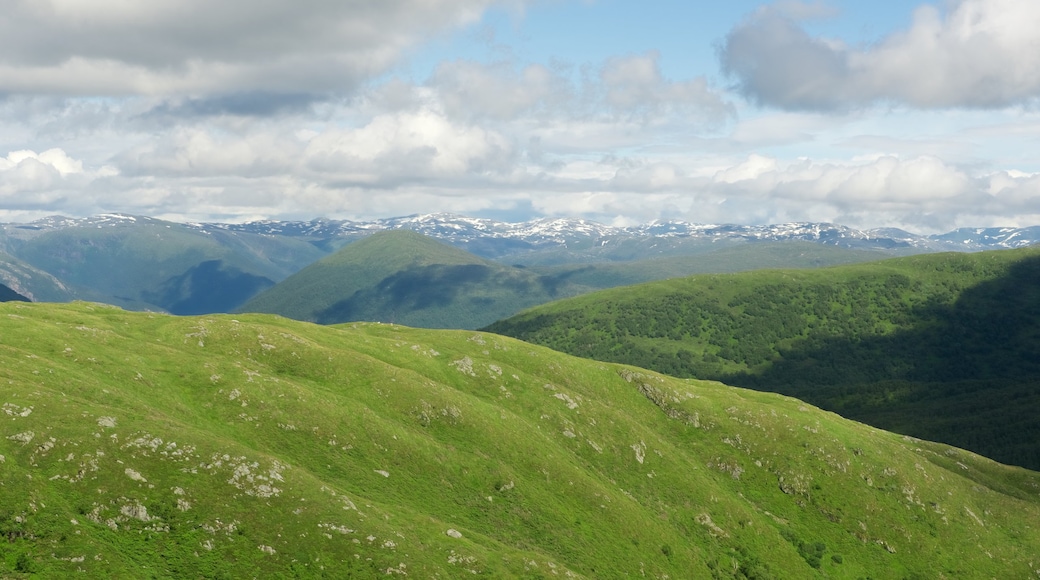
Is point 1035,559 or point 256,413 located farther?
point 1035,559

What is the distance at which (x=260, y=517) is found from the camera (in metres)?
66.7

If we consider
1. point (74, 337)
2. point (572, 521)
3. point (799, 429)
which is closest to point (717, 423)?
point (799, 429)

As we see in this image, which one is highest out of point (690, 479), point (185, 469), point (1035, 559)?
point (185, 469)

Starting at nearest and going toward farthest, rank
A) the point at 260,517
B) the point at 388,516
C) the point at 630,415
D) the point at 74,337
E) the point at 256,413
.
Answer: the point at 260,517
the point at 388,516
the point at 256,413
the point at 74,337
the point at 630,415

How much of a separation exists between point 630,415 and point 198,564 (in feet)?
310

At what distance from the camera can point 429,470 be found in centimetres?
9275

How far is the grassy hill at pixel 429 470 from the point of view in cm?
6341

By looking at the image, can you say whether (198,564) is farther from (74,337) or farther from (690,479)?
(690,479)

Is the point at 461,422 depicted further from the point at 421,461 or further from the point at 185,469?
the point at 185,469

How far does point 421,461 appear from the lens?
306 ft

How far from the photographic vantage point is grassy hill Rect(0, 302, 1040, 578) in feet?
208

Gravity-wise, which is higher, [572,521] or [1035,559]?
[572,521]

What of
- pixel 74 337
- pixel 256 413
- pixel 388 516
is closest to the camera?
pixel 388 516

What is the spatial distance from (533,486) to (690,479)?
1400 inches
